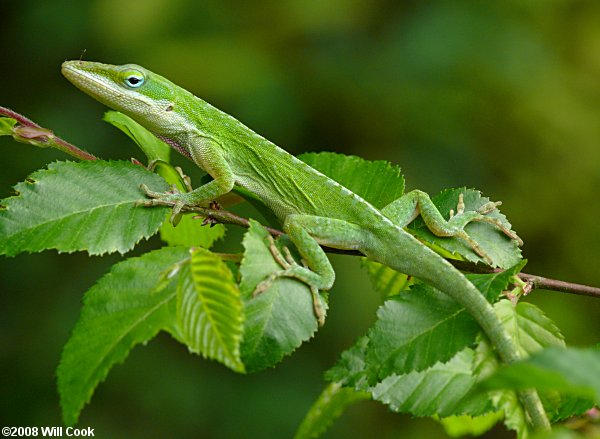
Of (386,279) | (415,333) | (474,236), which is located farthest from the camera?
(386,279)

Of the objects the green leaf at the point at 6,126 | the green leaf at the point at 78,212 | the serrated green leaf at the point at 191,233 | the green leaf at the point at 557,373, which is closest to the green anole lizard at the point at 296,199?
the green leaf at the point at 78,212

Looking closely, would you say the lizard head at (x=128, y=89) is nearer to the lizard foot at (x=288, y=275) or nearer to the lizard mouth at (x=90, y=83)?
the lizard mouth at (x=90, y=83)

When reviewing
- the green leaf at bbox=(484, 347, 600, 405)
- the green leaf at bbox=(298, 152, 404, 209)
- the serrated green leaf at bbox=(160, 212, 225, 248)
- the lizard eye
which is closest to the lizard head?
the lizard eye

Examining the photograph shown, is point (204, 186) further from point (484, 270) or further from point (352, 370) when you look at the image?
point (484, 270)

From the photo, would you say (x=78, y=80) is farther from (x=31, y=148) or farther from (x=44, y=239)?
(x=31, y=148)

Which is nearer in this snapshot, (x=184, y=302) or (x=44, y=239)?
(x=184, y=302)

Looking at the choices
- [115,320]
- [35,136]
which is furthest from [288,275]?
[35,136]

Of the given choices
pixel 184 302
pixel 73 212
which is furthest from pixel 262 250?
pixel 73 212
